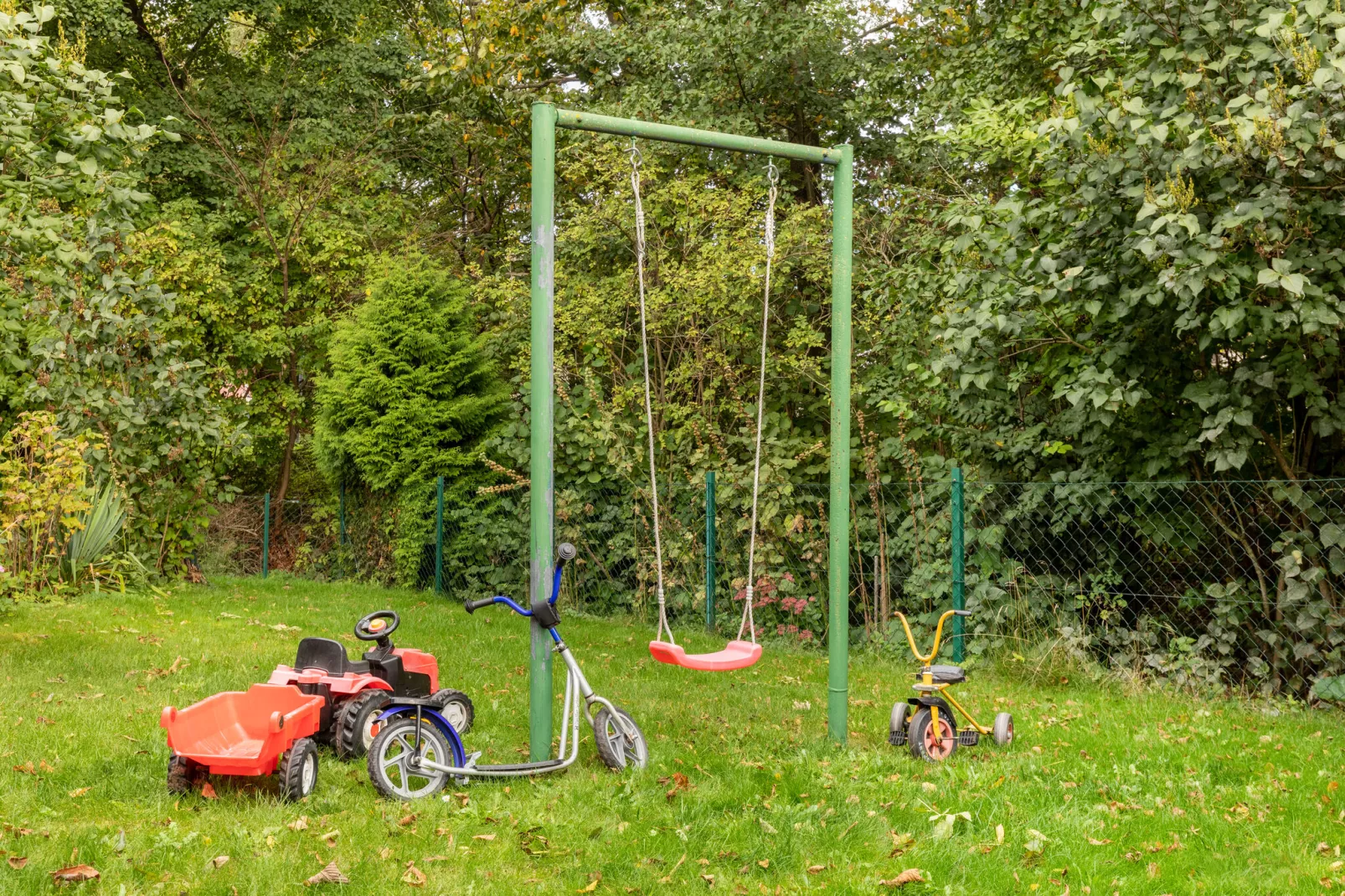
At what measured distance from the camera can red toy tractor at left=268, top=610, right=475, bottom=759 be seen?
4.69 meters

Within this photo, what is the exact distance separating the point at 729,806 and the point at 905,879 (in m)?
0.91

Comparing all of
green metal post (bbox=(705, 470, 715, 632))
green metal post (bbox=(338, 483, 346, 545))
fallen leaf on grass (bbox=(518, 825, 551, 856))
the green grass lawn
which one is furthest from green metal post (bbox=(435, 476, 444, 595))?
fallen leaf on grass (bbox=(518, 825, 551, 856))

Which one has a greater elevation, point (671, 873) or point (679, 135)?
point (679, 135)

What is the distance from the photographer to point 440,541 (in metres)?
11.8

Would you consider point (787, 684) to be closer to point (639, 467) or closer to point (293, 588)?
point (639, 467)

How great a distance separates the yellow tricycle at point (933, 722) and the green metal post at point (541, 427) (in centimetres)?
158

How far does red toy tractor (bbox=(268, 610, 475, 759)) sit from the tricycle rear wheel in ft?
1.31

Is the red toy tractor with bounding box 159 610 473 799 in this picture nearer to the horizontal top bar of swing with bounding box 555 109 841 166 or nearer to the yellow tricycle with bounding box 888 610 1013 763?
the yellow tricycle with bounding box 888 610 1013 763

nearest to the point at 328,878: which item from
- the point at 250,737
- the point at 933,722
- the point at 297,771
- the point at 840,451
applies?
the point at 297,771

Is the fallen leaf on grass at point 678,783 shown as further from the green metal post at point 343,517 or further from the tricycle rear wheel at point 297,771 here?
the green metal post at point 343,517

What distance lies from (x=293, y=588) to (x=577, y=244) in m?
4.81

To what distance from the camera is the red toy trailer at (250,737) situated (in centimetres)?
409

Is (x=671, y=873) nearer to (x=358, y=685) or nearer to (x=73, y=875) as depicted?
(x=73, y=875)

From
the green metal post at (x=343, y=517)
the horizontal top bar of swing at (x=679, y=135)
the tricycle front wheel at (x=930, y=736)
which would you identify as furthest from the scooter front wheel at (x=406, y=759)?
the green metal post at (x=343, y=517)
